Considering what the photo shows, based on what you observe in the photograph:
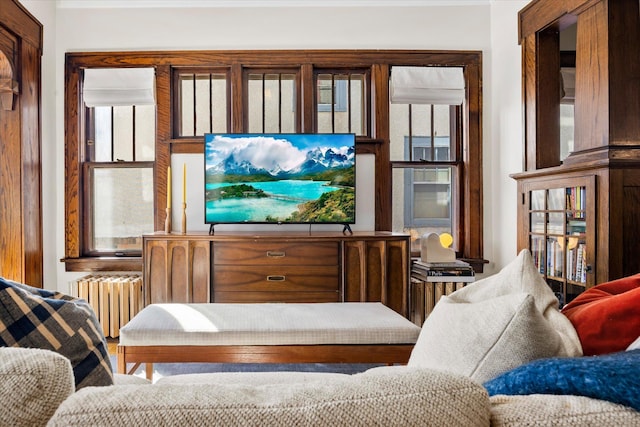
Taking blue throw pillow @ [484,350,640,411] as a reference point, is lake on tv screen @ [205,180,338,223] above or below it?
above

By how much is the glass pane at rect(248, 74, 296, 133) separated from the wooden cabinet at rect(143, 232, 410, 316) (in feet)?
3.69

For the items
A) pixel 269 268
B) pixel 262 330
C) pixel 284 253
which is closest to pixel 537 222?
pixel 284 253

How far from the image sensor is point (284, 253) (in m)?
3.47

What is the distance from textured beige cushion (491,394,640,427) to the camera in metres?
0.61

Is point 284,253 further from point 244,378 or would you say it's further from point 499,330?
point 499,330

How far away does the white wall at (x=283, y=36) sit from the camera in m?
3.99

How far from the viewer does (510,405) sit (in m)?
0.65

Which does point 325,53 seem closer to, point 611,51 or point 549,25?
point 549,25

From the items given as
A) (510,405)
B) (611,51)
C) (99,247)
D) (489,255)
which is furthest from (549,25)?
(99,247)

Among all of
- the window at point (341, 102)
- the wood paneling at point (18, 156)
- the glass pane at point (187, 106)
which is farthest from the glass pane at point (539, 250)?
the wood paneling at point (18, 156)

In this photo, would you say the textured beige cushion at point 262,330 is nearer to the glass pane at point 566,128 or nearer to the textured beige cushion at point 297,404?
the textured beige cushion at point 297,404

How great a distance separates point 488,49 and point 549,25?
0.84 m

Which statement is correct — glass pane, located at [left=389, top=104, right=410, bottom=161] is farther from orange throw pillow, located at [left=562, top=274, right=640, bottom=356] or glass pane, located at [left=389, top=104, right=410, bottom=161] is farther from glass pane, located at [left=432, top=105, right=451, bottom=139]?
orange throw pillow, located at [left=562, top=274, right=640, bottom=356]

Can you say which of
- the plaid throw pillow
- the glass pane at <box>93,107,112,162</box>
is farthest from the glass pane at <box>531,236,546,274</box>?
the glass pane at <box>93,107,112,162</box>
